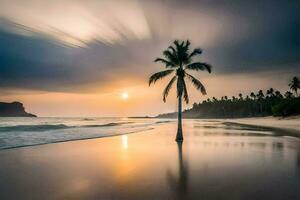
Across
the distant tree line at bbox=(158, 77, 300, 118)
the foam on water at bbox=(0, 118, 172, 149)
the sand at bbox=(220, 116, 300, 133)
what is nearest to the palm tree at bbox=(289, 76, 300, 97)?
the distant tree line at bbox=(158, 77, 300, 118)

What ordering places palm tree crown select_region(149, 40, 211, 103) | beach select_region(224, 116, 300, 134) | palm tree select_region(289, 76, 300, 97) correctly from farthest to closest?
palm tree select_region(289, 76, 300, 97) → beach select_region(224, 116, 300, 134) → palm tree crown select_region(149, 40, 211, 103)

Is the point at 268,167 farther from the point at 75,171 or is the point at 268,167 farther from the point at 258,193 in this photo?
the point at 75,171

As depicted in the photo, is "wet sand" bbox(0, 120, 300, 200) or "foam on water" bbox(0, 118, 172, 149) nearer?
"wet sand" bbox(0, 120, 300, 200)

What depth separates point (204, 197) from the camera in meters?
7.11

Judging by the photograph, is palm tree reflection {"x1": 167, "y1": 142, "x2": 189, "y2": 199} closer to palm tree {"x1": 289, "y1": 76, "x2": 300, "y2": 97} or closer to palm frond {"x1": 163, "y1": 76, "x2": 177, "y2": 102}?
palm frond {"x1": 163, "y1": 76, "x2": 177, "y2": 102}

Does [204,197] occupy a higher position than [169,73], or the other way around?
[169,73]

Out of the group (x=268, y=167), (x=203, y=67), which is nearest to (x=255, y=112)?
(x=203, y=67)

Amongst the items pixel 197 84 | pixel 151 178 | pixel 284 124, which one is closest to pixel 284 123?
pixel 284 124

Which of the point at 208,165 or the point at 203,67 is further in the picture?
the point at 203,67

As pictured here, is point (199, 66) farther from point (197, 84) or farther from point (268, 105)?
point (268, 105)

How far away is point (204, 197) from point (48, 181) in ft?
19.1

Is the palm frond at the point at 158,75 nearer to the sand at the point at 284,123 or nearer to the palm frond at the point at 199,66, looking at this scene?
the palm frond at the point at 199,66

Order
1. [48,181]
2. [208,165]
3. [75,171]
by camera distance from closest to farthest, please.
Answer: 1. [48,181]
2. [75,171]
3. [208,165]

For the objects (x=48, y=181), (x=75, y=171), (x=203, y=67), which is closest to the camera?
(x=48, y=181)
